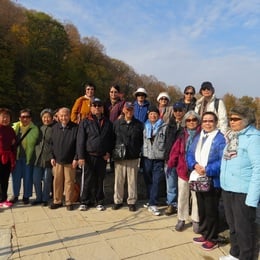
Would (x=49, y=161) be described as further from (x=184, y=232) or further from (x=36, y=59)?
(x=36, y=59)

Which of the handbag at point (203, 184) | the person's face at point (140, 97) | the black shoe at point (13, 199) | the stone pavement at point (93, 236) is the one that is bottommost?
the stone pavement at point (93, 236)

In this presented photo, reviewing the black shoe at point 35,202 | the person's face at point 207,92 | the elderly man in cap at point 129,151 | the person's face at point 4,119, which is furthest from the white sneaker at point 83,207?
the person's face at point 207,92

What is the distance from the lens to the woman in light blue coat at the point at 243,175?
3.36m

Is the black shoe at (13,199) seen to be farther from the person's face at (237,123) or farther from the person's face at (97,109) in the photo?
the person's face at (237,123)

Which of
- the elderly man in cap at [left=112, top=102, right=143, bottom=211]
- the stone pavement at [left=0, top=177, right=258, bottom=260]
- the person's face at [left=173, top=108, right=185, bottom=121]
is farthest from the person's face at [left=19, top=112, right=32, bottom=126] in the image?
the person's face at [left=173, top=108, right=185, bottom=121]

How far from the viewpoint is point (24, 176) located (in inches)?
237

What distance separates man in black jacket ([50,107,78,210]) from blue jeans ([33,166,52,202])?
8.2 inches

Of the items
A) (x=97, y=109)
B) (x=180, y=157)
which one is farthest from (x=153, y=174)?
(x=97, y=109)

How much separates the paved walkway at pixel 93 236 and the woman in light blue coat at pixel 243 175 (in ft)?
2.09

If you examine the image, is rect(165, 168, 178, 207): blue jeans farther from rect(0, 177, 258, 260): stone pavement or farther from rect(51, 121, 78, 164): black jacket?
rect(51, 121, 78, 164): black jacket

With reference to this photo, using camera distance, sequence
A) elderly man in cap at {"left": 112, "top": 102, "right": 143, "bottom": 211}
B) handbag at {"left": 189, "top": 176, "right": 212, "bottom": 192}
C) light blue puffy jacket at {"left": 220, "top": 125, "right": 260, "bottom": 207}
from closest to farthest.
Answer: light blue puffy jacket at {"left": 220, "top": 125, "right": 260, "bottom": 207}, handbag at {"left": 189, "top": 176, "right": 212, "bottom": 192}, elderly man in cap at {"left": 112, "top": 102, "right": 143, "bottom": 211}

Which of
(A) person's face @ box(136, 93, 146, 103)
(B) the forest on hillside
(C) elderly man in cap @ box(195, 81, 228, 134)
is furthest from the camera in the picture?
(B) the forest on hillside

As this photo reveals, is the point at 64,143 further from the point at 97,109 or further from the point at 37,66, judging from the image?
the point at 37,66

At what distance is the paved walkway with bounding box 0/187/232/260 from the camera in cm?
398
